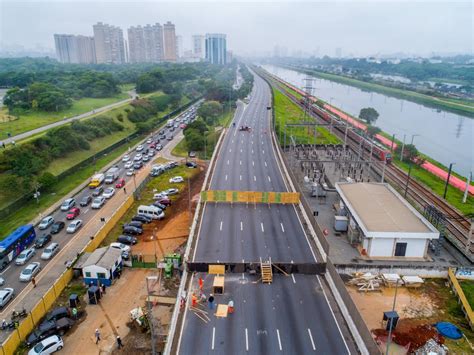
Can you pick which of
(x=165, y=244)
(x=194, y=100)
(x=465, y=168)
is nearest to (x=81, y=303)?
(x=165, y=244)

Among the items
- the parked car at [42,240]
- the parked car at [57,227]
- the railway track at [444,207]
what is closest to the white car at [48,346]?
the parked car at [42,240]

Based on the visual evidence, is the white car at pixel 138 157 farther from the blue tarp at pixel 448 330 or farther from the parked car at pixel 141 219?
the blue tarp at pixel 448 330

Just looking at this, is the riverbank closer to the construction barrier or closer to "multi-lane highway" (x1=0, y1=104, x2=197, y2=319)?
the construction barrier

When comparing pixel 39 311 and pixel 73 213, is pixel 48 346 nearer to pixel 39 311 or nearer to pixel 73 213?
pixel 39 311

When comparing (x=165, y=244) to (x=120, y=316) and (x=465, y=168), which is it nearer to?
(x=120, y=316)

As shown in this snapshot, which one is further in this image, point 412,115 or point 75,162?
point 412,115

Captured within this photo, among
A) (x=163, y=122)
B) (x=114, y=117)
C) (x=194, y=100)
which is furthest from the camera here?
(x=194, y=100)

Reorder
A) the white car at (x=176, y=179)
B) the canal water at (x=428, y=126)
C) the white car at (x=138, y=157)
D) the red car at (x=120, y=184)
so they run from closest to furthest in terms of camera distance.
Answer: the red car at (x=120, y=184), the white car at (x=176, y=179), the white car at (x=138, y=157), the canal water at (x=428, y=126)
